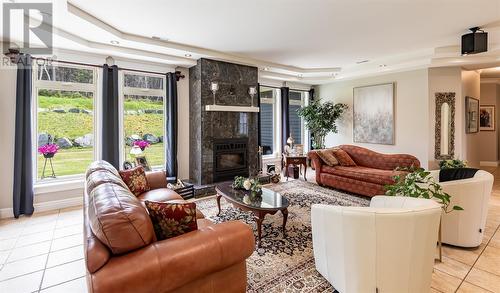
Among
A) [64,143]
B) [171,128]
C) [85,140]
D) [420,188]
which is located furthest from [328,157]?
[64,143]

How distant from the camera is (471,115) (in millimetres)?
5762

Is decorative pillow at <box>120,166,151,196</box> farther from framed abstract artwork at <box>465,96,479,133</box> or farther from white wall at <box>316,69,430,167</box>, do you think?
framed abstract artwork at <box>465,96,479,133</box>

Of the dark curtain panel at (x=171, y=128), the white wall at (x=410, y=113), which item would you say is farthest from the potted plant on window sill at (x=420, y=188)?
the dark curtain panel at (x=171, y=128)

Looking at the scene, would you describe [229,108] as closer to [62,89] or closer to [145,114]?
[145,114]

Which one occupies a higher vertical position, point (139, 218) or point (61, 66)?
point (61, 66)

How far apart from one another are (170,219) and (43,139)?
152 inches

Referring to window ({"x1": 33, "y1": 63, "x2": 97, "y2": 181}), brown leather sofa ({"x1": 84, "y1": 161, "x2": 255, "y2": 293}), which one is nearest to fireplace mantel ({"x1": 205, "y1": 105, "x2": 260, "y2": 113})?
window ({"x1": 33, "y1": 63, "x2": 97, "y2": 181})

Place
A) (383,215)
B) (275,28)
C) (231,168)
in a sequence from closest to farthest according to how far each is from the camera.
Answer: (383,215) → (275,28) → (231,168)

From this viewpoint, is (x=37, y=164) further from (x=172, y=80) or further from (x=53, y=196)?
(x=172, y=80)

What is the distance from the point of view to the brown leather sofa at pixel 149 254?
136 centimetres

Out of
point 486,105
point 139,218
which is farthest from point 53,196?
point 486,105

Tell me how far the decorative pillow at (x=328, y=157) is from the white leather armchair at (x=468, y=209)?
263 centimetres

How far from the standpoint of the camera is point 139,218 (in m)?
1.54

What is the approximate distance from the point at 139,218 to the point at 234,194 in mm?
1953
